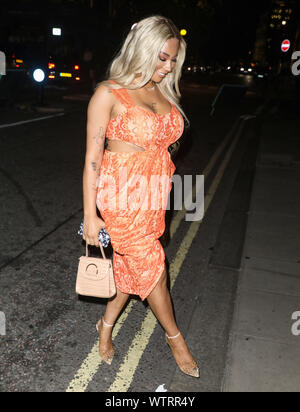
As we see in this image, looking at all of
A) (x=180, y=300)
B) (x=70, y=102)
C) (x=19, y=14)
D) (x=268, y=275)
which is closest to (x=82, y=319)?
(x=180, y=300)

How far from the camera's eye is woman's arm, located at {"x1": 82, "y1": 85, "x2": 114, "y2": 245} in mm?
2150

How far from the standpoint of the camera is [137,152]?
7.49 ft

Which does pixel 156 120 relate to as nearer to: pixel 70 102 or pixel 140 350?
pixel 140 350

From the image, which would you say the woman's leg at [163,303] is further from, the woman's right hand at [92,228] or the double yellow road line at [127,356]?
the woman's right hand at [92,228]

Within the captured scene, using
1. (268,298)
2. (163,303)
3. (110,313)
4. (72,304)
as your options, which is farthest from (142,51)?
(268,298)

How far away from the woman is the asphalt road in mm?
452

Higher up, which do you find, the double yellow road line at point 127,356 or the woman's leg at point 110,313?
the woman's leg at point 110,313

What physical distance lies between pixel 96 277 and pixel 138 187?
0.58 m

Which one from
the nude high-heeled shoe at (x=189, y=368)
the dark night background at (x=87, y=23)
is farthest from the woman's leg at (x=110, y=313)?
the dark night background at (x=87, y=23)

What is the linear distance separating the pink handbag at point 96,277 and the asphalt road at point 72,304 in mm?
639

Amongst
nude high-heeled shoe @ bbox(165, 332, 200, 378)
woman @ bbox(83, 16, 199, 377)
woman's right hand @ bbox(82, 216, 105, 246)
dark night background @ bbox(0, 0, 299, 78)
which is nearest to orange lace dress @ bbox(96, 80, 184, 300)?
woman @ bbox(83, 16, 199, 377)

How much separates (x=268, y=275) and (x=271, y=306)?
58 centimetres

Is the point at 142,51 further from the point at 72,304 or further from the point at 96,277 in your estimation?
the point at 72,304

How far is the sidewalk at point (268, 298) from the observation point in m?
2.70
